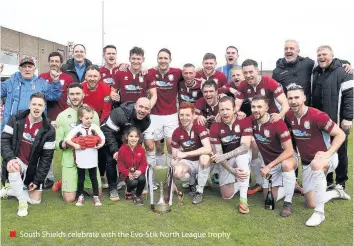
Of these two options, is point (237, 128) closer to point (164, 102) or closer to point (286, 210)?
point (286, 210)

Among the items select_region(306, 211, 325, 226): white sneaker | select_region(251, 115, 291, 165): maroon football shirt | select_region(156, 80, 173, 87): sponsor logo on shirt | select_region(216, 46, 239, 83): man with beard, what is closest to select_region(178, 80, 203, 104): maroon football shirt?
select_region(156, 80, 173, 87): sponsor logo on shirt

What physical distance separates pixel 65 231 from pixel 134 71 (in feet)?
9.53

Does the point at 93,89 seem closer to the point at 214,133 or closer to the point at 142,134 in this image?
the point at 142,134

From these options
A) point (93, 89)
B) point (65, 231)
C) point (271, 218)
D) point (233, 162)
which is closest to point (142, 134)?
point (93, 89)

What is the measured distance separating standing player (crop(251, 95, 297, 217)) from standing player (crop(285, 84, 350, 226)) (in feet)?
0.60

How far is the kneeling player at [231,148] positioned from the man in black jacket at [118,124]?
1.05m

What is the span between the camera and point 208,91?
5168 mm

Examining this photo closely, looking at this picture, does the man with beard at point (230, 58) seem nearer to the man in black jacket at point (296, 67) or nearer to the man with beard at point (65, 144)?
the man in black jacket at point (296, 67)

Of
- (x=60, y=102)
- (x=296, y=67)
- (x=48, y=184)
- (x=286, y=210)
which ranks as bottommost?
(x=48, y=184)

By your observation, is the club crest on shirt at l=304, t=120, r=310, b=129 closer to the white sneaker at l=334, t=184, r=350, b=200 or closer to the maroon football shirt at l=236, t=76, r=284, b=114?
the maroon football shirt at l=236, t=76, r=284, b=114

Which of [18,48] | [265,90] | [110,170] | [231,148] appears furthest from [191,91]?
[18,48]

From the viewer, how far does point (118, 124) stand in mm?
4941

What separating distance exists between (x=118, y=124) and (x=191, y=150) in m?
1.14

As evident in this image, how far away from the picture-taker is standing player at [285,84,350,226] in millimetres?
4066
